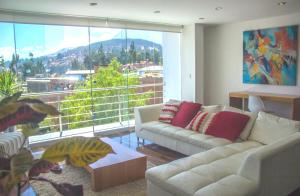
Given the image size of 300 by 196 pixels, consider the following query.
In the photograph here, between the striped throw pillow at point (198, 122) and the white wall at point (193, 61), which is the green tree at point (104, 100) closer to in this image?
the white wall at point (193, 61)

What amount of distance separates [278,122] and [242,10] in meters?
2.45

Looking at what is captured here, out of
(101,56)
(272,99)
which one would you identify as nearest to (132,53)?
(101,56)

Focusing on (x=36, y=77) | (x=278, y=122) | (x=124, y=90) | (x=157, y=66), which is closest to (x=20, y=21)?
(x=36, y=77)

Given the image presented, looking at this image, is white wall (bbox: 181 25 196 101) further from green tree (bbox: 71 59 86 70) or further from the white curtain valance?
green tree (bbox: 71 59 86 70)

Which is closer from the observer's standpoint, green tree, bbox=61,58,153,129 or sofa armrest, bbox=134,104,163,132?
sofa armrest, bbox=134,104,163,132

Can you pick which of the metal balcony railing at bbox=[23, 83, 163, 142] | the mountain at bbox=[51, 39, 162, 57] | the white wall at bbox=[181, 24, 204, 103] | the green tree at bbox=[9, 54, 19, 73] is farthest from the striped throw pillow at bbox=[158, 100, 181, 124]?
the green tree at bbox=[9, 54, 19, 73]

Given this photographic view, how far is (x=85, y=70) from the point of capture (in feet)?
18.2

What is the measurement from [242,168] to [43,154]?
1855 mm

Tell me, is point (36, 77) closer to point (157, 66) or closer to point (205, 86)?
point (157, 66)

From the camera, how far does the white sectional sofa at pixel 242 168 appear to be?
7.09 feet

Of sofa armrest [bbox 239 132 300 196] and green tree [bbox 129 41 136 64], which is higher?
green tree [bbox 129 41 136 64]

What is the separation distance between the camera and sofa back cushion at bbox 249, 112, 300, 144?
2.97m

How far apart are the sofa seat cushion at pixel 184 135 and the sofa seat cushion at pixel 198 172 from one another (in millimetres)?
366

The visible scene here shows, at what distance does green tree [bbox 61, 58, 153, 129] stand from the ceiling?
1.31 m
